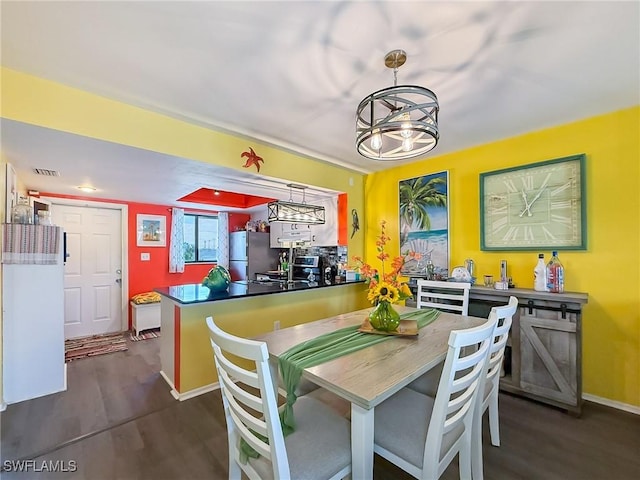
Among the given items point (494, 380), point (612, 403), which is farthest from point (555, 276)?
point (494, 380)

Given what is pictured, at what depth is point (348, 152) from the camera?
323cm

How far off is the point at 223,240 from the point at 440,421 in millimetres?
5291

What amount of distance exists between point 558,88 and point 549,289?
1625 millimetres

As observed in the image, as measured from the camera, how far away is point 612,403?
7.43ft

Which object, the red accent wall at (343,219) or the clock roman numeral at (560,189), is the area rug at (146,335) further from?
the clock roman numeral at (560,189)

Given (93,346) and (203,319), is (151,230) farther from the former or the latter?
(203,319)

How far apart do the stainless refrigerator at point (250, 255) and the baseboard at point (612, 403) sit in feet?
15.0

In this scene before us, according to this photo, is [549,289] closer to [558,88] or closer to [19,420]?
[558,88]

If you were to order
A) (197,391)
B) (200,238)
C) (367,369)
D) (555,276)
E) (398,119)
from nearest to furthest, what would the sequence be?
(367,369) < (398,119) < (555,276) < (197,391) < (200,238)

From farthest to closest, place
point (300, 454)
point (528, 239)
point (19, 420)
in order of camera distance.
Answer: point (528, 239) < point (19, 420) < point (300, 454)

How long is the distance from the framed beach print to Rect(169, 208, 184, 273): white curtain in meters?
3.95

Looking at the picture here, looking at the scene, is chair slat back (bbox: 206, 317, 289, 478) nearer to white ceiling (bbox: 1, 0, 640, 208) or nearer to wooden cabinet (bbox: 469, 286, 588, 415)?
white ceiling (bbox: 1, 0, 640, 208)

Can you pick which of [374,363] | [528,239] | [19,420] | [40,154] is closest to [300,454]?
[374,363]

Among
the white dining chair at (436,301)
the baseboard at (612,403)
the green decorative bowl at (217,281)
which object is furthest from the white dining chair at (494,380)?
the green decorative bowl at (217,281)
